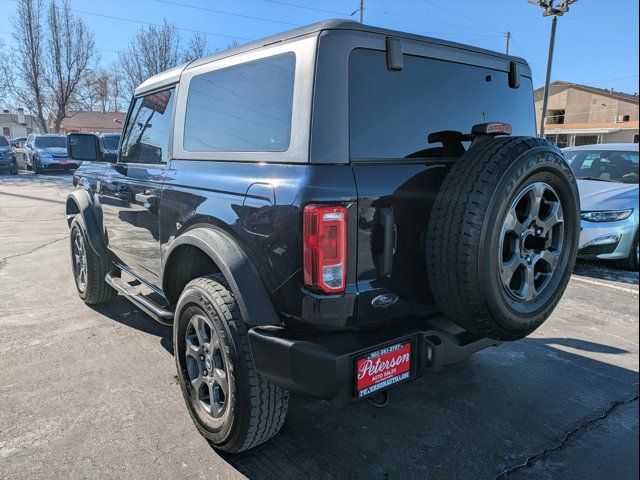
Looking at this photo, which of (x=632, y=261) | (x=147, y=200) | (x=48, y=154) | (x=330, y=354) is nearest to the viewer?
(x=330, y=354)

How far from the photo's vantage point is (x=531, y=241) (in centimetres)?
223

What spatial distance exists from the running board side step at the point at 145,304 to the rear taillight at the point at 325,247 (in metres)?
1.40

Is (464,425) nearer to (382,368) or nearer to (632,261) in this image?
(382,368)

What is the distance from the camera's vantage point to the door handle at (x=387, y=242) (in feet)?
6.51

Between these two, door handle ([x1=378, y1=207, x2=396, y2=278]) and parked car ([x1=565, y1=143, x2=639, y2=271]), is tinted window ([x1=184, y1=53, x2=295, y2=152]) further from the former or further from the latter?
parked car ([x1=565, y1=143, x2=639, y2=271])

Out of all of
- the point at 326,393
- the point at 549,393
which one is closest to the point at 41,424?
the point at 326,393

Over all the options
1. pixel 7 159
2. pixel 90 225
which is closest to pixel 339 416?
pixel 90 225

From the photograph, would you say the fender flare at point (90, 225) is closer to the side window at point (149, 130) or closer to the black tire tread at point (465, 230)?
the side window at point (149, 130)

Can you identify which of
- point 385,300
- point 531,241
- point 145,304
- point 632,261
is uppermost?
point 531,241

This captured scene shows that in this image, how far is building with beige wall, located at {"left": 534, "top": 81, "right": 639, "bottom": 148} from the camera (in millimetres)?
34281

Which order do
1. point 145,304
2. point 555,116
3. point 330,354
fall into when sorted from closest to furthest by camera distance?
point 330,354
point 145,304
point 555,116

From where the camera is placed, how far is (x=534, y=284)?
2305 millimetres

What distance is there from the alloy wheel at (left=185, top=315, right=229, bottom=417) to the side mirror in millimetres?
2262

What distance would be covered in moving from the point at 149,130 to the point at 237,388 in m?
2.14
